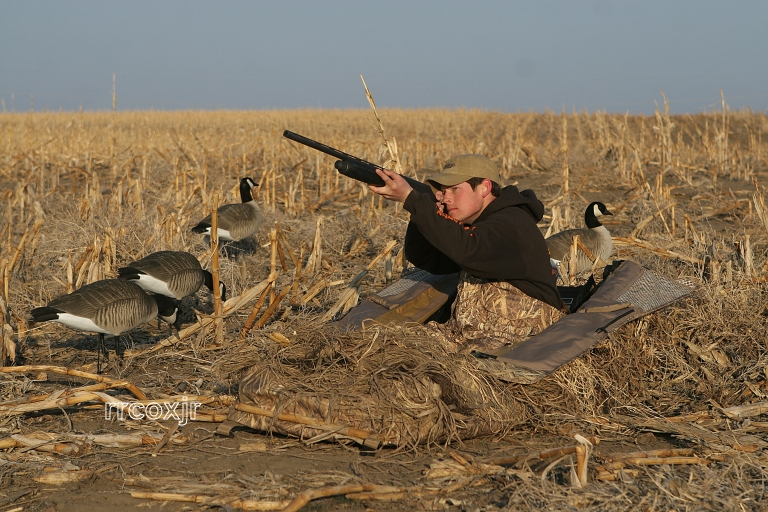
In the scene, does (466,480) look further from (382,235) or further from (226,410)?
(382,235)

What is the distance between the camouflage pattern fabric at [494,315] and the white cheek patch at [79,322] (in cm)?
283

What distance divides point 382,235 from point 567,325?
5291 mm

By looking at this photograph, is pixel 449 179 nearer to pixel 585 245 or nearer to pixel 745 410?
pixel 745 410

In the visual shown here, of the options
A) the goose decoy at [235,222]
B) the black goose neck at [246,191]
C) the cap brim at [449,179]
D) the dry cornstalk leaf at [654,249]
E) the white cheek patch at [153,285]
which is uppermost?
the cap brim at [449,179]

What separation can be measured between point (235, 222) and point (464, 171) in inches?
219

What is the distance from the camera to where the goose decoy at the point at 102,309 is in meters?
5.78

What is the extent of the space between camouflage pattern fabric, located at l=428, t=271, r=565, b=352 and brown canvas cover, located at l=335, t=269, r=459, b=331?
515mm

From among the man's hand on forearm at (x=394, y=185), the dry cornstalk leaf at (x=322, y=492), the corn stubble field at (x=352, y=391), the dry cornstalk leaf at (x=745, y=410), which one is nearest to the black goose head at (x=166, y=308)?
the corn stubble field at (x=352, y=391)

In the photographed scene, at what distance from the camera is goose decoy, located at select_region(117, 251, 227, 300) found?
677cm

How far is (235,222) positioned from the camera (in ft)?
31.1

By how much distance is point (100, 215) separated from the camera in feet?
32.2

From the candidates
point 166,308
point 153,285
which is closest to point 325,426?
point 166,308

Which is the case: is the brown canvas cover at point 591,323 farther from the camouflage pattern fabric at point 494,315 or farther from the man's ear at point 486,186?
the man's ear at point 486,186

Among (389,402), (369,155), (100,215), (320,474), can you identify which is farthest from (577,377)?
(369,155)
